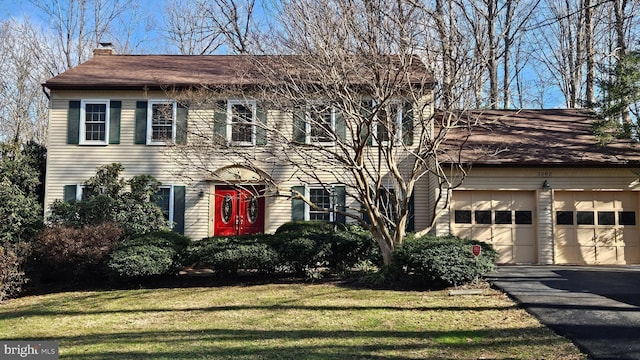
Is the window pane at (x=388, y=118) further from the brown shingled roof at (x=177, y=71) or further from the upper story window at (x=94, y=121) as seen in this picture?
the upper story window at (x=94, y=121)

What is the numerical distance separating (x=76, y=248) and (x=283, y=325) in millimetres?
6045

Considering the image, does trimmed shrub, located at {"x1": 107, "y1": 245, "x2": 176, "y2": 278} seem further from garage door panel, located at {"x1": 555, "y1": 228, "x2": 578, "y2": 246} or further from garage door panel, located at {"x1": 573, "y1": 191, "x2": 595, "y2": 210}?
garage door panel, located at {"x1": 573, "y1": 191, "x2": 595, "y2": 210}

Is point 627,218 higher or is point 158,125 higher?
point 158,125

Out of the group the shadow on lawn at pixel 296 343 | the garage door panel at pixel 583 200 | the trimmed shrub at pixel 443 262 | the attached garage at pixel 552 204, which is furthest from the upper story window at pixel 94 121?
the garage door panel at pixel 583 200

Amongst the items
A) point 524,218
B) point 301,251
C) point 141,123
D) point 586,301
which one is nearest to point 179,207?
point 141,123

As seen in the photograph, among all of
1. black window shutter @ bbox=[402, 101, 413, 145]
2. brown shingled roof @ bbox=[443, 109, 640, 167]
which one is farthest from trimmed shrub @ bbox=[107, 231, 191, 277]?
brown shingled roof @ bbox=[443, 109, 640, 167]

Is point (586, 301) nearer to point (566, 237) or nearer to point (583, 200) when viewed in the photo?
point (566, 237)

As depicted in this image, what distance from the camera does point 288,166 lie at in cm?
1445

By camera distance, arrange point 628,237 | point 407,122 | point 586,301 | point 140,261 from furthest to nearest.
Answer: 1. point 628,237
2. point 407,122
3. point 140,261
4. point 586,301

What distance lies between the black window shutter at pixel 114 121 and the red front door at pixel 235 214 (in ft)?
11.7

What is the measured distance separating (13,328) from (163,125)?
860cm

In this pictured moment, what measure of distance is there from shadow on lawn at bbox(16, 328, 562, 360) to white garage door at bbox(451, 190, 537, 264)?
23.5ft

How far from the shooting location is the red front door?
15.1 metres

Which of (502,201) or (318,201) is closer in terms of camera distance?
(502,201)
